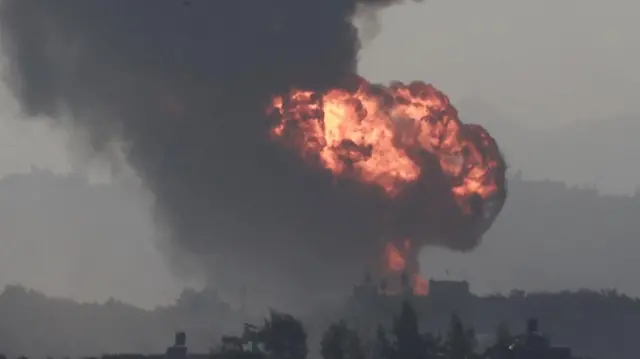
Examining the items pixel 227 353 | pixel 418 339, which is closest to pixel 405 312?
pixel 418 339

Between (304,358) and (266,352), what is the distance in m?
3.95

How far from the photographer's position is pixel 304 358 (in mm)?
199375

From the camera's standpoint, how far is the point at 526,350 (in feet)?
655

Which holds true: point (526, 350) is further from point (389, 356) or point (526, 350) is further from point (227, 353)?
point (227, 353)

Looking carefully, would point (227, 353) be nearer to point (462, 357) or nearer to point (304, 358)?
point (304, 358)

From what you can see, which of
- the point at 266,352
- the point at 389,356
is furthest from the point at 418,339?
the point at 266,352

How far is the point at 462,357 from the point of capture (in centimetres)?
19712

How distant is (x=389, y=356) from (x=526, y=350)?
1663 centimetres

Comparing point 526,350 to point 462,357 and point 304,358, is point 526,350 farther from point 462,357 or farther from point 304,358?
point 304,358

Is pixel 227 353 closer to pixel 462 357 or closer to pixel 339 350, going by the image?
pixel 339 350

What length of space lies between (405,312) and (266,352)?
14899mm

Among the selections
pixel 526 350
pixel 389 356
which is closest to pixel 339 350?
pixel 389 356

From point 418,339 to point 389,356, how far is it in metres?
3.79

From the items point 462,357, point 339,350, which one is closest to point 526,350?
point 462,357
